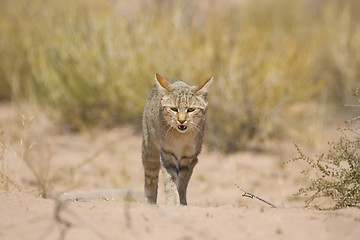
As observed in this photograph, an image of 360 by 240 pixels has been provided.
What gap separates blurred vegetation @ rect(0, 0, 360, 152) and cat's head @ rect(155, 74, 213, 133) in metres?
4.42

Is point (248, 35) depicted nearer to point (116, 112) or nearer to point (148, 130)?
point (116, 112)

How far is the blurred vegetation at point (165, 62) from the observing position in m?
9.75

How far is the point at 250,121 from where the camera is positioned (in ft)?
32.6

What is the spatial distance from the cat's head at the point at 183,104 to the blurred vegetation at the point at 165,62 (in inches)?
174

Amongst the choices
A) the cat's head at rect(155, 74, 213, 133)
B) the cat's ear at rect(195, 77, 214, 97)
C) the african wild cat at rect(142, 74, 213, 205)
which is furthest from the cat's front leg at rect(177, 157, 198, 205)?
the cat's ear at rect(195, 77, 214, 97)

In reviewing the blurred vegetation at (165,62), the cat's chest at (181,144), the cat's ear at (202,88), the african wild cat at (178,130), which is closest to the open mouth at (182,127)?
the african wild cat at (178,130)

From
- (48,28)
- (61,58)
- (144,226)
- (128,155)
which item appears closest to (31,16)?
(48,28)

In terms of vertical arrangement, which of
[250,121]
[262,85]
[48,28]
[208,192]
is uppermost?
[48,28]

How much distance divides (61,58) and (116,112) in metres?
1.63

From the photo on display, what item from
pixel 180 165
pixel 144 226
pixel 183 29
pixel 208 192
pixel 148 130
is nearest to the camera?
pixel 144 226

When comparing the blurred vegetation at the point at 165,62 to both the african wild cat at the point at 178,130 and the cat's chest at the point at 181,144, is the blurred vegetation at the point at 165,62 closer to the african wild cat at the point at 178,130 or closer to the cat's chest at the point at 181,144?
the african wild cat at the point at 178,130

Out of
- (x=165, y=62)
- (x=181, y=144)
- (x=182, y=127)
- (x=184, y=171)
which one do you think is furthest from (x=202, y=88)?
(x=165, y=62)

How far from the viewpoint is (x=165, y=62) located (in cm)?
A: 986

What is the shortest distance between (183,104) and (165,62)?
501cm
